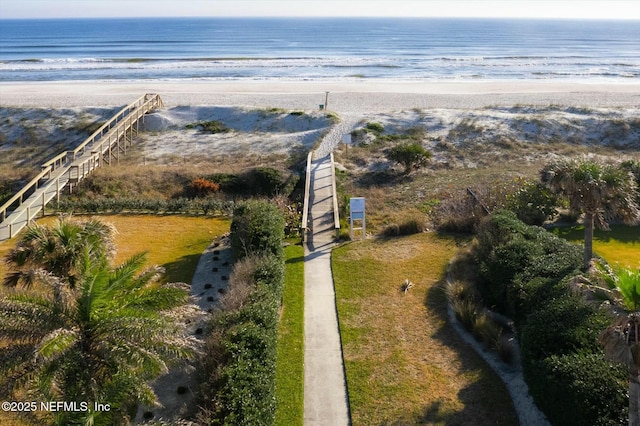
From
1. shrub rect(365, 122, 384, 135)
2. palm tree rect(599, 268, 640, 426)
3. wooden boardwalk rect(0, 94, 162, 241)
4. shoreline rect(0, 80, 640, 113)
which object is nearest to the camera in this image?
palm tree rect(599, 268, 640, 426)

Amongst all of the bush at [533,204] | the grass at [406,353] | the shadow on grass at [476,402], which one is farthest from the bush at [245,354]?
the bush at [533,204]

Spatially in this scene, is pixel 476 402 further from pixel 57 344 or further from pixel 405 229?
pixel 405 229

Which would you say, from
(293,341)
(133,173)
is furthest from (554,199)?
(133,173)

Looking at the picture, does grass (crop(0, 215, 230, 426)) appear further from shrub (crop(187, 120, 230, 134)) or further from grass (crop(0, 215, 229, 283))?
shrub (crop(187, 120, 230, 134))

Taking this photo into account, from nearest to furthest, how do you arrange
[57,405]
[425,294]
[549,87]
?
1. [57,405]
2. [425,294]
3. [549,87]

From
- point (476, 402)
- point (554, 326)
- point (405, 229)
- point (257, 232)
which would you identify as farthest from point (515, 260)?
point (405, 229)

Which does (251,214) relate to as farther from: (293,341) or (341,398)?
(341,398)

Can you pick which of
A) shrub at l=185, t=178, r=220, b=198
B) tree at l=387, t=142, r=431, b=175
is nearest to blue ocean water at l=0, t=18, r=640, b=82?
tree at l=387, t=142, r=431, b=175
